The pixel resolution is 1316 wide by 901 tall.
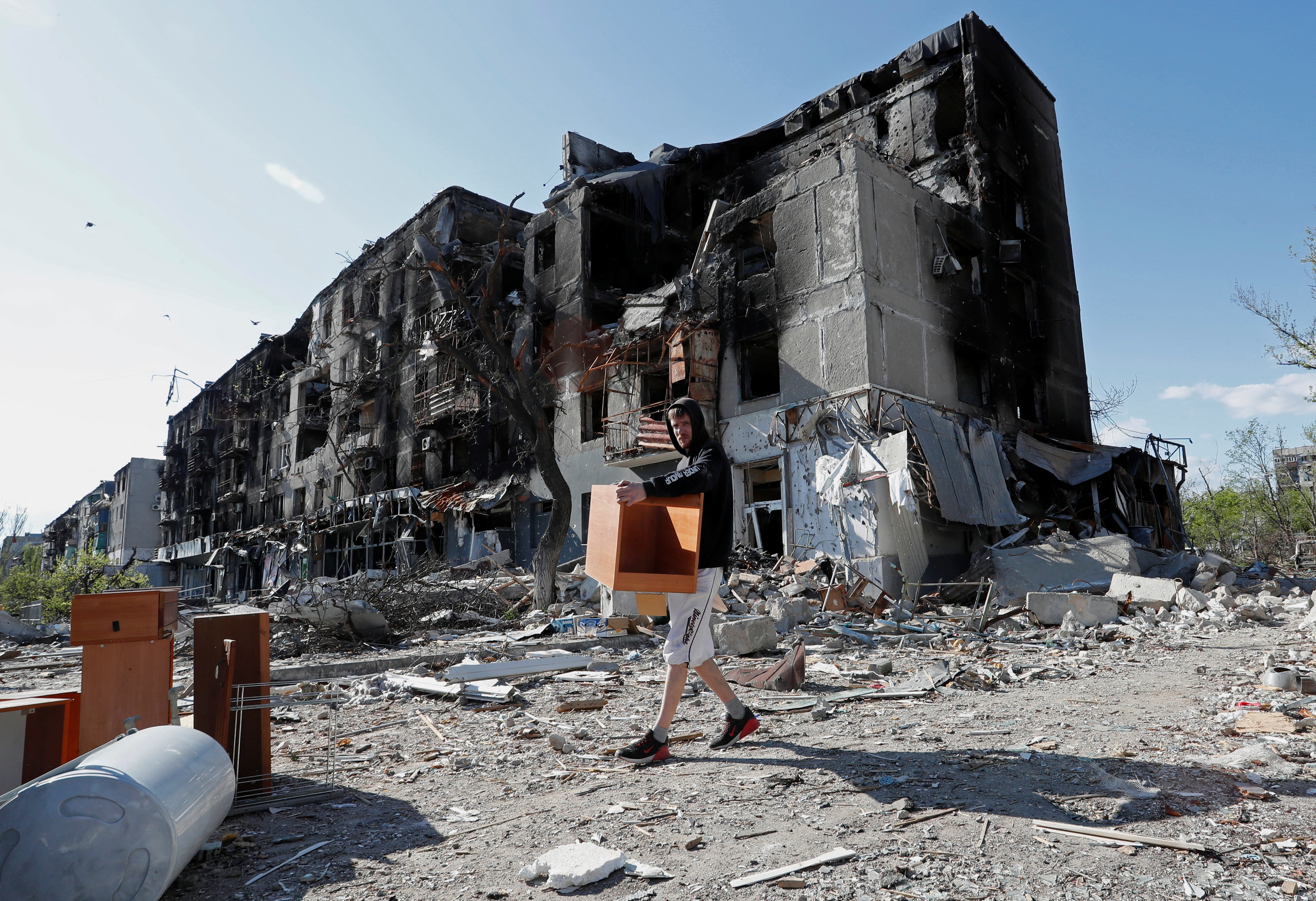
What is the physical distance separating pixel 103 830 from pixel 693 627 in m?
2.61

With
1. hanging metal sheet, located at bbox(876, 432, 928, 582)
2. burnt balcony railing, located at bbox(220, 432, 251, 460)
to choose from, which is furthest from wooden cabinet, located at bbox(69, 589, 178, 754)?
burnt balcony railing, located at bbox(220, 432, 251, 460)

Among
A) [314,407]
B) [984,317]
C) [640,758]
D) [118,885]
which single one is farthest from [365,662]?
[314,407]

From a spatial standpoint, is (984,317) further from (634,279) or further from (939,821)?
(939,821)

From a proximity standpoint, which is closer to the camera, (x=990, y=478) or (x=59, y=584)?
(x=990, y=478)

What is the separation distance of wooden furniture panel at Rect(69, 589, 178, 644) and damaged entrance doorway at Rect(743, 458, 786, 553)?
46.2 ft

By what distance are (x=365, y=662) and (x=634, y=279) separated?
62.5ft

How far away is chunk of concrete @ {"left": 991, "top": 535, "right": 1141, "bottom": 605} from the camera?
12664mm

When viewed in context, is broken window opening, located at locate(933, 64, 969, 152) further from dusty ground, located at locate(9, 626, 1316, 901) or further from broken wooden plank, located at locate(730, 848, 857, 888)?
broken wooden plank, located at locate(730, 848, 857, 888)

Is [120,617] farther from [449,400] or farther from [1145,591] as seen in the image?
[449,400]

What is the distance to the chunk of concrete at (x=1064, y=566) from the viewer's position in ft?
41.5

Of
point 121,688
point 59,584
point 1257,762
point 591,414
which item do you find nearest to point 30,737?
point 121,688

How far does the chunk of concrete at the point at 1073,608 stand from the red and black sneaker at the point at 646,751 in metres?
8.11

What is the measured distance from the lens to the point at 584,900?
240 cm

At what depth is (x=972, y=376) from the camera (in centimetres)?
1906
